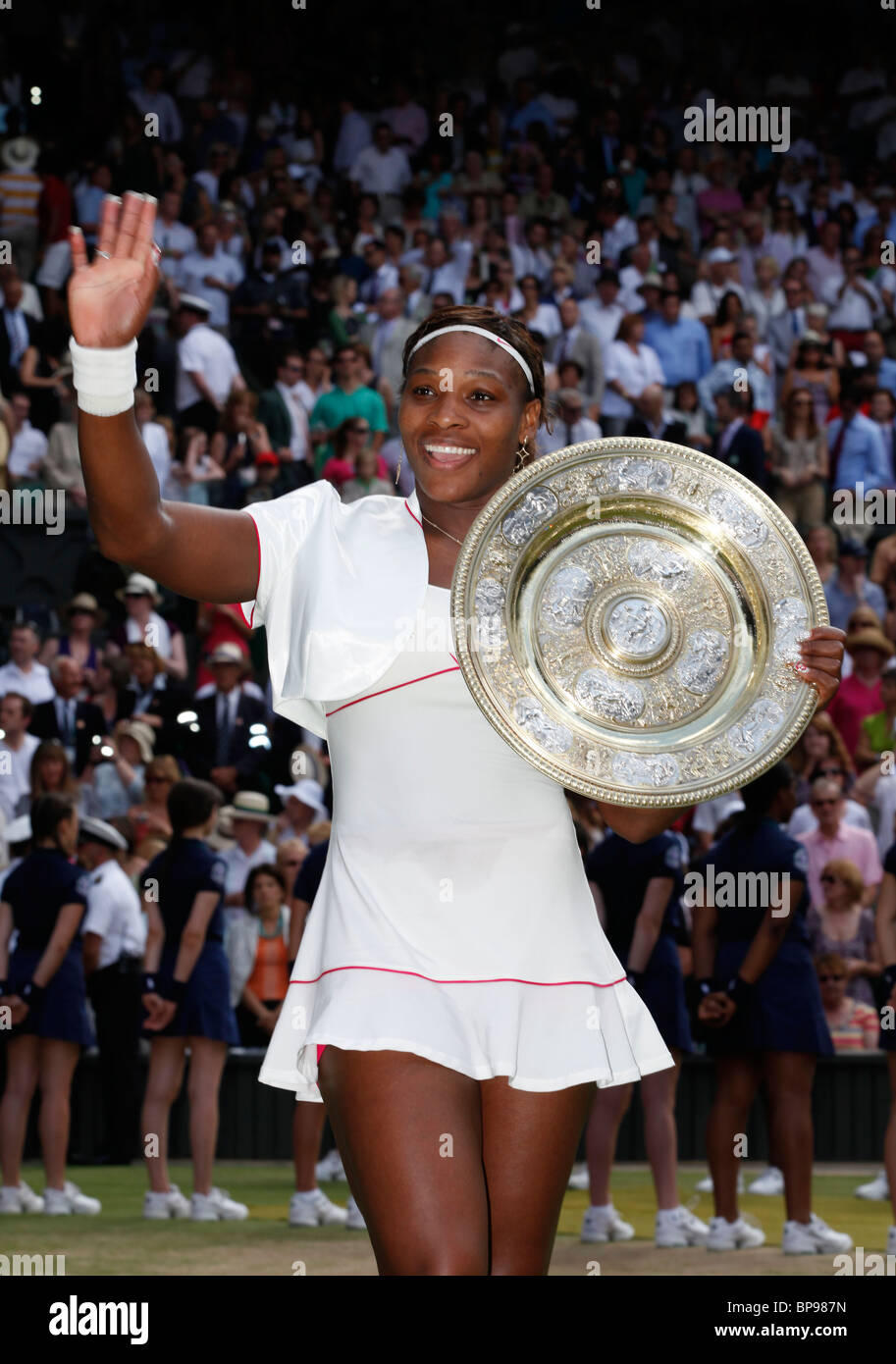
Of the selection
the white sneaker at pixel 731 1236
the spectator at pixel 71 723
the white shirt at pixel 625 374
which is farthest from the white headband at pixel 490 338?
the white shirt at pixel 625 374

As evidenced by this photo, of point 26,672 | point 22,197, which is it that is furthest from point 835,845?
point 22,197

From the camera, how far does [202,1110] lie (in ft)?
27.2

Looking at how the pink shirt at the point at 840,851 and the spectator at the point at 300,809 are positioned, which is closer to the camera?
the pink shirt at the point at 840,851

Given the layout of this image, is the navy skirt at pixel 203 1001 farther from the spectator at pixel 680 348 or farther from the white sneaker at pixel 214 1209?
the spectator at pixel 680 348

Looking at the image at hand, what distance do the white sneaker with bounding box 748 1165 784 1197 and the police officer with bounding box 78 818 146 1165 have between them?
116 inches

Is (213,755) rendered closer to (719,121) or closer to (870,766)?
(870,766)

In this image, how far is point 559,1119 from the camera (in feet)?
9.59

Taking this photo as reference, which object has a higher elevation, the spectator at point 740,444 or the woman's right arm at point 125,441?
the spectator at point 740,444

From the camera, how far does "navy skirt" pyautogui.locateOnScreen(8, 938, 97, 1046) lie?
8.26 metres

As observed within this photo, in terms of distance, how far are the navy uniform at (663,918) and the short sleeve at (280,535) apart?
189 inches

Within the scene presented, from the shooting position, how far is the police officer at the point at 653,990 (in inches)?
305

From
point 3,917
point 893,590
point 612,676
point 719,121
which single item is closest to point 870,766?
point 893,590

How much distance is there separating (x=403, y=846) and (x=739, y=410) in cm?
1161
